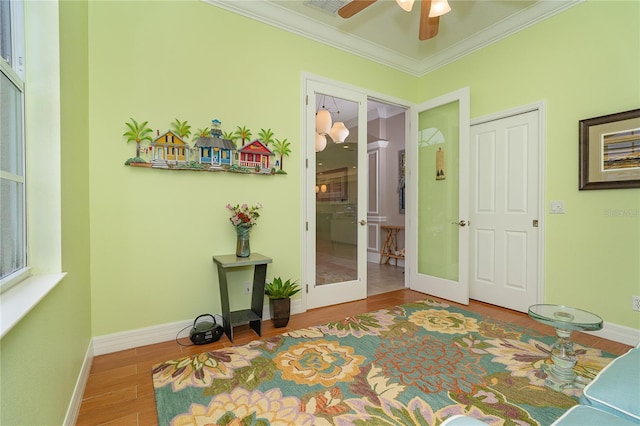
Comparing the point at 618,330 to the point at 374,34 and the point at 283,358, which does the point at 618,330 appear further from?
the point at 374,34

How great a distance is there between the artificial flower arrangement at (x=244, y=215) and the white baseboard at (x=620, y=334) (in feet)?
10.7

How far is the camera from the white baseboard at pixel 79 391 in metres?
1.49

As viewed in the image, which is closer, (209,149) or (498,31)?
(209,149)

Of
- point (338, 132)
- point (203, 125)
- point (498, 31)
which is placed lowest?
point (203, 125)

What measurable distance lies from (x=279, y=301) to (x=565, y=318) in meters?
2.18

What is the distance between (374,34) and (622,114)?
2.51 m

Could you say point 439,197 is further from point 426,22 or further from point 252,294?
point 252,294

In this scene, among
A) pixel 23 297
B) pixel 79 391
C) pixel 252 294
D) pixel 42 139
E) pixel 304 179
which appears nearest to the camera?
pixel 23 297

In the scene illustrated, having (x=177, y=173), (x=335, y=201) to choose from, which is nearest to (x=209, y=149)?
(x=177, y=173)

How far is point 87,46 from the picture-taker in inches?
86.7

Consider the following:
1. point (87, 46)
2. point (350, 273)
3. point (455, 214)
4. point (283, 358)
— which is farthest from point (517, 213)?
point (87, 46)

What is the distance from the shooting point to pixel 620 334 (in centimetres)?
248

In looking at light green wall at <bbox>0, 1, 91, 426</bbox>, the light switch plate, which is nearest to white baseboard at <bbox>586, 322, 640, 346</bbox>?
the light switch plate

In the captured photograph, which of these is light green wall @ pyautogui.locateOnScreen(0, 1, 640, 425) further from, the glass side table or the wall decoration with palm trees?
the glass side table
